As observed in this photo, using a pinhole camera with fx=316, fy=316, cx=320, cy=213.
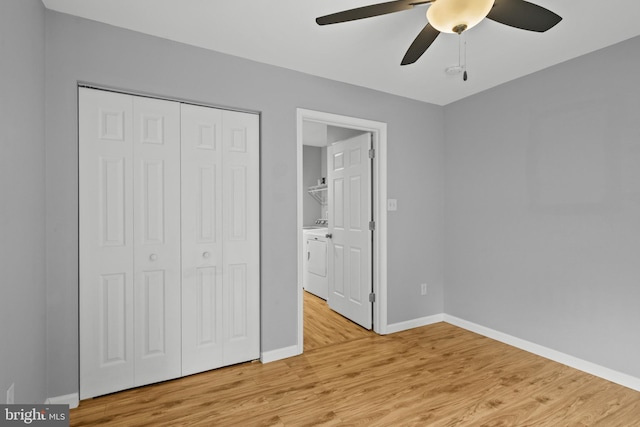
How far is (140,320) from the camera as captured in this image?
2.28 m

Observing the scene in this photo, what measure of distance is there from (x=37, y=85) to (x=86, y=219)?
0.83 m

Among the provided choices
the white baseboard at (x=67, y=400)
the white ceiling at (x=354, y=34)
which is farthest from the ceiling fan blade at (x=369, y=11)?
the white baseboard at (x=67, y=400)

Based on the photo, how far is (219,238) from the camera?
2.56 metres

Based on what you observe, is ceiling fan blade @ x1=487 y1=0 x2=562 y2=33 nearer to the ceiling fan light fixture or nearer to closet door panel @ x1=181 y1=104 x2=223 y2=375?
the ceiling fan light fixture

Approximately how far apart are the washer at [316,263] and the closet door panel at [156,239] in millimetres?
2409

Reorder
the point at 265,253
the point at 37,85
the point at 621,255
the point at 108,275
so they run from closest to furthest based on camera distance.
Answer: the point at 37,85 < the point at 108,275 < the point at 621,255 < the point at 265,253

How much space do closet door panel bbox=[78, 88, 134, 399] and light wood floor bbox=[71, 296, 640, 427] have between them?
0.81ft

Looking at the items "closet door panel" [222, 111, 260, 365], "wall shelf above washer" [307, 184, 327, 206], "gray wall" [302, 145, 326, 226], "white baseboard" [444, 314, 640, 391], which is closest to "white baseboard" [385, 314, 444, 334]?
"white baseboard" [444, 314, 640, 391]

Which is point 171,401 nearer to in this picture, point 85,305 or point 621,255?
point 85,305

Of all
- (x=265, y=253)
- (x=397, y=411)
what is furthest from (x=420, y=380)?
(x=265, y=253)

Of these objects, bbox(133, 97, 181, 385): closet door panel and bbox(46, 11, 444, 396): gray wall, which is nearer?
bbox(46, 11, 444, 396): gray wall

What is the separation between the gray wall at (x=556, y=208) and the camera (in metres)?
2.33

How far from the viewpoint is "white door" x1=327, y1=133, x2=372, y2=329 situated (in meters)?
3.44

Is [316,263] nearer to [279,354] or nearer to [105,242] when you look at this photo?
[279,354]
